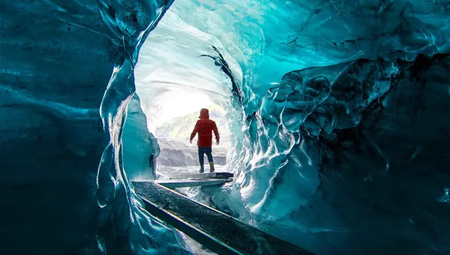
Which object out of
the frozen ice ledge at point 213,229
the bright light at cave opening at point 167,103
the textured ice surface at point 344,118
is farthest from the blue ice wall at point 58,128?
the bright light at cave opening at point 167,103

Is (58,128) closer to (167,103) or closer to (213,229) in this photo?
(213,229)

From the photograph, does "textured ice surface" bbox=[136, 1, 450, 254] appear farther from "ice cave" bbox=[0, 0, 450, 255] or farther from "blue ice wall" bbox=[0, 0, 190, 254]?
"blue ice wall" bbox=[0, 0, 190, 254]

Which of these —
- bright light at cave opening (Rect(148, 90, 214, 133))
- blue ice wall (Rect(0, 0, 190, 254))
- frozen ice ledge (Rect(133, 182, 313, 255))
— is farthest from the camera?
bright light at cave opening (Rect(148, 90, 214, 133))

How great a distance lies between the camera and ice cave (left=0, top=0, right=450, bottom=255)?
108 cm

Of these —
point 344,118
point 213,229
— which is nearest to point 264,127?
point 344,118

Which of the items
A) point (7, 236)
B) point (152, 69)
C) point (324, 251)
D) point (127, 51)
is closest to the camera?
point (7, 236)

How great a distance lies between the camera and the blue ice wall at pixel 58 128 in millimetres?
1026

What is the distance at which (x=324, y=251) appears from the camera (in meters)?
2.21

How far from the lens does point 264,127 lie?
320cm

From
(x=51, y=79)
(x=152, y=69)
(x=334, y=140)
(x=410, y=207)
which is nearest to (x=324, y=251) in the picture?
(x=410, y=207)

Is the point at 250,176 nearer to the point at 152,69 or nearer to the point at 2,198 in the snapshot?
the point at 2,198

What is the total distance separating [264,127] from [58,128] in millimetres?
2396

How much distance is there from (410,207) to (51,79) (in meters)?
2.29

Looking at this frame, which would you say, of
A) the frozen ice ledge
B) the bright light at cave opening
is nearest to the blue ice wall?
the frozen ice ledge
